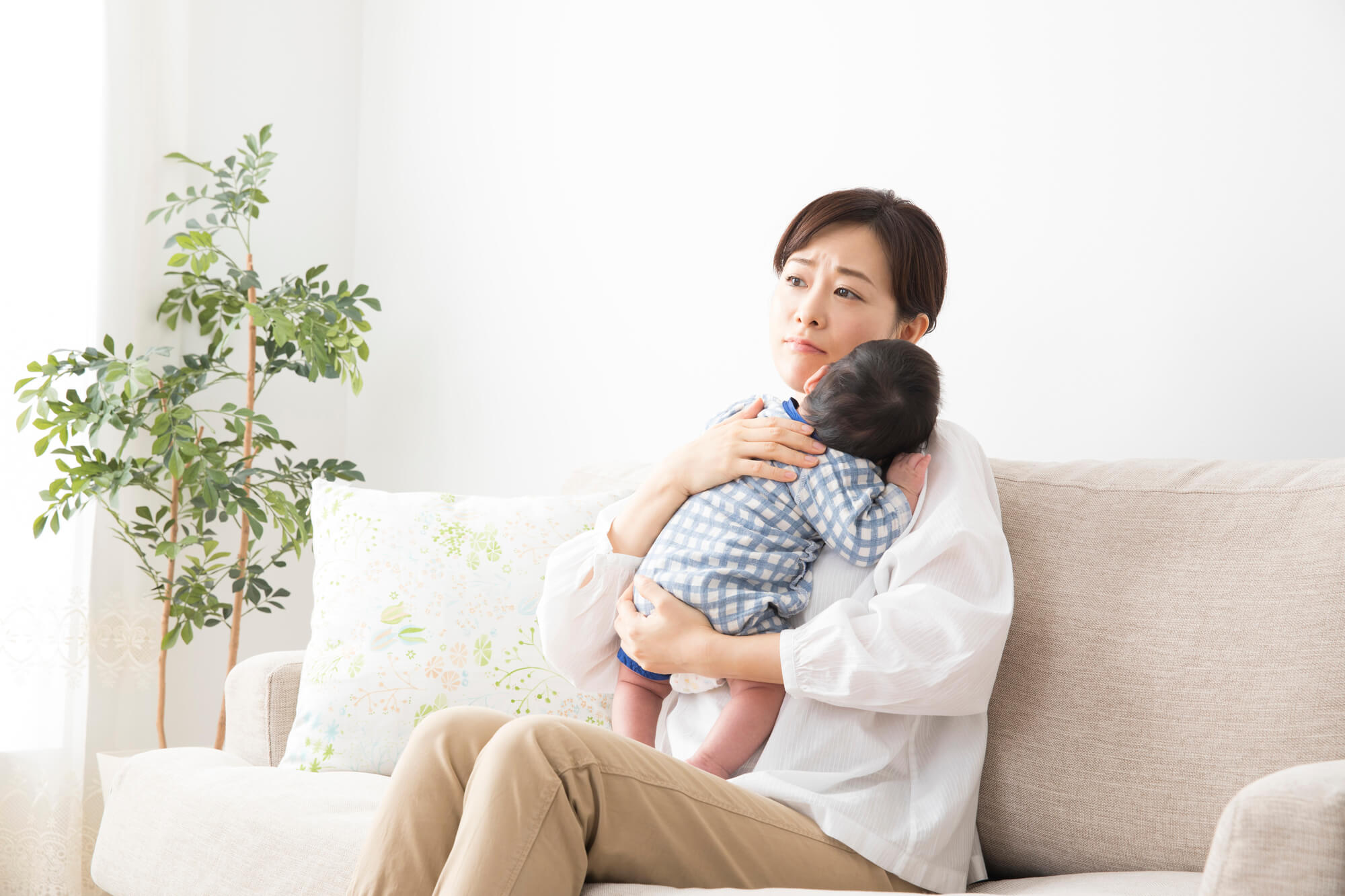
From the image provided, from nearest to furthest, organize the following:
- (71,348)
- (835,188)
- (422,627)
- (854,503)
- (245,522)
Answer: (854,503) < (422,627) < (835,188) < (71,348) < (245,522)

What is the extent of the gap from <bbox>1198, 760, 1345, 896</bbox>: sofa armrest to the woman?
40 centimetres

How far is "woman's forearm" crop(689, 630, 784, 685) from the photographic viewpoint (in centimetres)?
125

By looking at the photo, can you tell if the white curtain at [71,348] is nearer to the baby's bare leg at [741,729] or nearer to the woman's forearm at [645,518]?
the woman's forearm at [645,518]

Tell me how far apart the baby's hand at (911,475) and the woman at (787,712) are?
2 cm

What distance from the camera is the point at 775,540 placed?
4.37ft

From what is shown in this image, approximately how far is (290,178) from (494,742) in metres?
2.47

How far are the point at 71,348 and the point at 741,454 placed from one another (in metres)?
1.83

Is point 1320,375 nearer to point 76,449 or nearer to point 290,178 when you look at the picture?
point 76,449

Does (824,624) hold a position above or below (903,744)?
above

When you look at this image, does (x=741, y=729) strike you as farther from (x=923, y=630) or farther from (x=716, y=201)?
(x=716, y=201)

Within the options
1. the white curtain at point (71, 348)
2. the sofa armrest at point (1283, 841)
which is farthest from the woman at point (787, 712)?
the white curtain at point (71, 348)

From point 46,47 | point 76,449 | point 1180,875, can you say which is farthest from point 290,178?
point 1180,875

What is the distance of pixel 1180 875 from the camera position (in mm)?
1188

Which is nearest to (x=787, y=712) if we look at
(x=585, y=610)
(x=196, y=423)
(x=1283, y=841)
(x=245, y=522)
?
(x=585, y=610)
